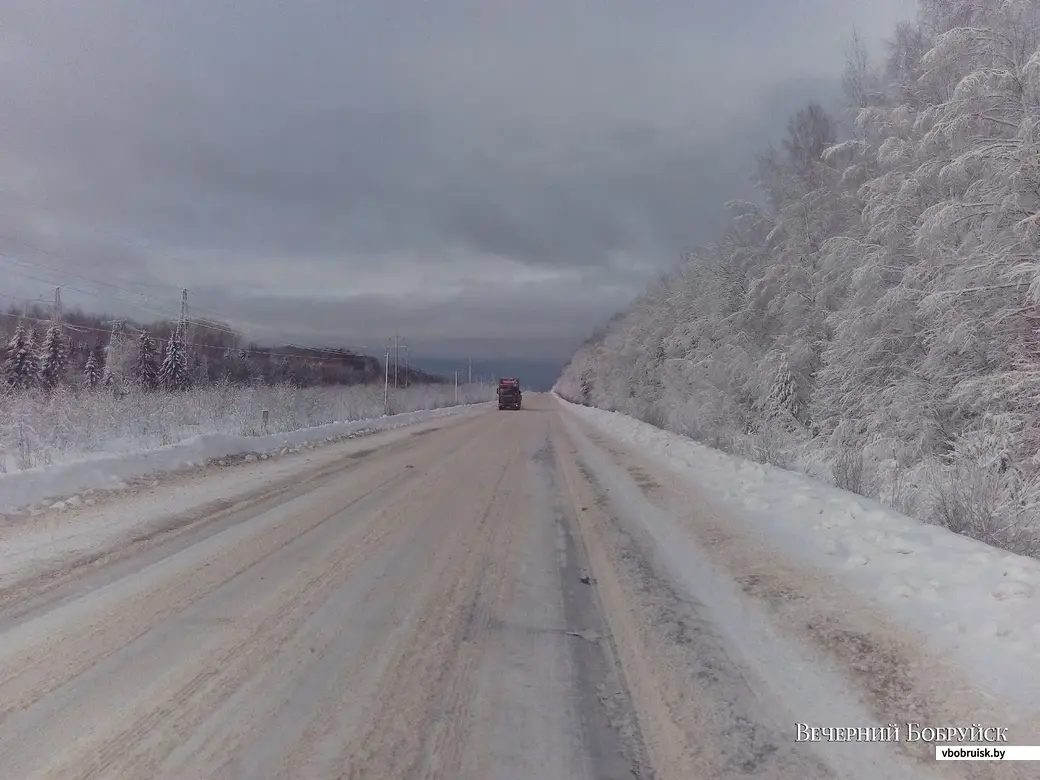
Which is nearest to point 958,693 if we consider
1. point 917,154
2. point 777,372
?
point 917,154

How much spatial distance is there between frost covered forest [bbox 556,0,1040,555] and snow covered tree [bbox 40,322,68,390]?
5701 cm

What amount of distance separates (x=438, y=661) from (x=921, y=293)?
14043 millimetres

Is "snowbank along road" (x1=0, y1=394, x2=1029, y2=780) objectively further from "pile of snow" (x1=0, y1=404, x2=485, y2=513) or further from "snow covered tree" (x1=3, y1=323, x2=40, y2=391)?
"snow covered tree" (x1=3, y1=323, x2=40, y2=391)

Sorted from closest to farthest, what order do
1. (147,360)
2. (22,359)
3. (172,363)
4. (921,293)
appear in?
(921,293) → (22,359) → (172,363) → (147,360)

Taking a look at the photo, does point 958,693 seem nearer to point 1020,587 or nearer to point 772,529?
point 1020,587

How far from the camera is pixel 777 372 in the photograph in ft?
73.8

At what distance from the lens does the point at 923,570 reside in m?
5.39

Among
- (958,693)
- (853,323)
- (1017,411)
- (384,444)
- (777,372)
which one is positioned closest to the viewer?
(958,693)

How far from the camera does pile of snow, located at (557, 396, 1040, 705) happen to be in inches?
153

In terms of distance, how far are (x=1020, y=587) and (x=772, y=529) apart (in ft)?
10.0

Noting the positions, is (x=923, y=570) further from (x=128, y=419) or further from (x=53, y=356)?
(x=53, y=356)

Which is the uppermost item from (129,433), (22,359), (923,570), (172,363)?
(172,363)

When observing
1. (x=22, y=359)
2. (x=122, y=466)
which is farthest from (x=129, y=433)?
(x=22, y=359)

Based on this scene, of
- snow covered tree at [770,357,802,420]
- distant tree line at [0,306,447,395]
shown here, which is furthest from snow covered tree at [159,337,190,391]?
snow covered tree at [770,357,802,420]
